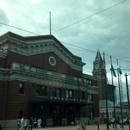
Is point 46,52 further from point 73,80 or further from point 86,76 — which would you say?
point 86,76

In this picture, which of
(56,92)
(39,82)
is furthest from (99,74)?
(39,82)

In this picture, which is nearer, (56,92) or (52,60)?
(56,92)

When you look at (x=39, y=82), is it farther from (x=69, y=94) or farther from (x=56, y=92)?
(x=69, y=94)

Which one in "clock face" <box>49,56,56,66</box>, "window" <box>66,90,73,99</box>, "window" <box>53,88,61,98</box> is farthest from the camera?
"window" <box>66,90,73,99</box>

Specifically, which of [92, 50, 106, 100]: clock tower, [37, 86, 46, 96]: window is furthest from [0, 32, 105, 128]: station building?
[92, 50, 106, 100]: clock tower

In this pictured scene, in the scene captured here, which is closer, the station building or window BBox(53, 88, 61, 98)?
the station building

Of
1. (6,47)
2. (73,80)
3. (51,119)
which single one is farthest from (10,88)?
(73,80)

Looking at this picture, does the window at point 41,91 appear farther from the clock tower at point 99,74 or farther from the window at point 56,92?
the clock tower at point 99,74

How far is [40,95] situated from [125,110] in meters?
77.4

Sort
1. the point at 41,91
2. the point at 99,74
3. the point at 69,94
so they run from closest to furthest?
the point at 41,91, the point at 69,94, the point at 99,74

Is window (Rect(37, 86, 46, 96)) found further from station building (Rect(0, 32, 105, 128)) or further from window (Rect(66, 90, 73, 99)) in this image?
window (Rect(66, 90, 73, 99))

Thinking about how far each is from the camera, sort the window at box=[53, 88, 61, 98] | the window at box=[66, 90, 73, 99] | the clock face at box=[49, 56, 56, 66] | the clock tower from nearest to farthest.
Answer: the window at box=[53, 88, 61, 98] → the clock face at box=[49, 56, 56, 66] → the window at box=[66, 90, 73, 99] → the clock tower

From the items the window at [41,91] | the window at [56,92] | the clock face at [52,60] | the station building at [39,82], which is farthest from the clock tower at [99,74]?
the window at [41,91]

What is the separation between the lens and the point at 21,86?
119 ft
